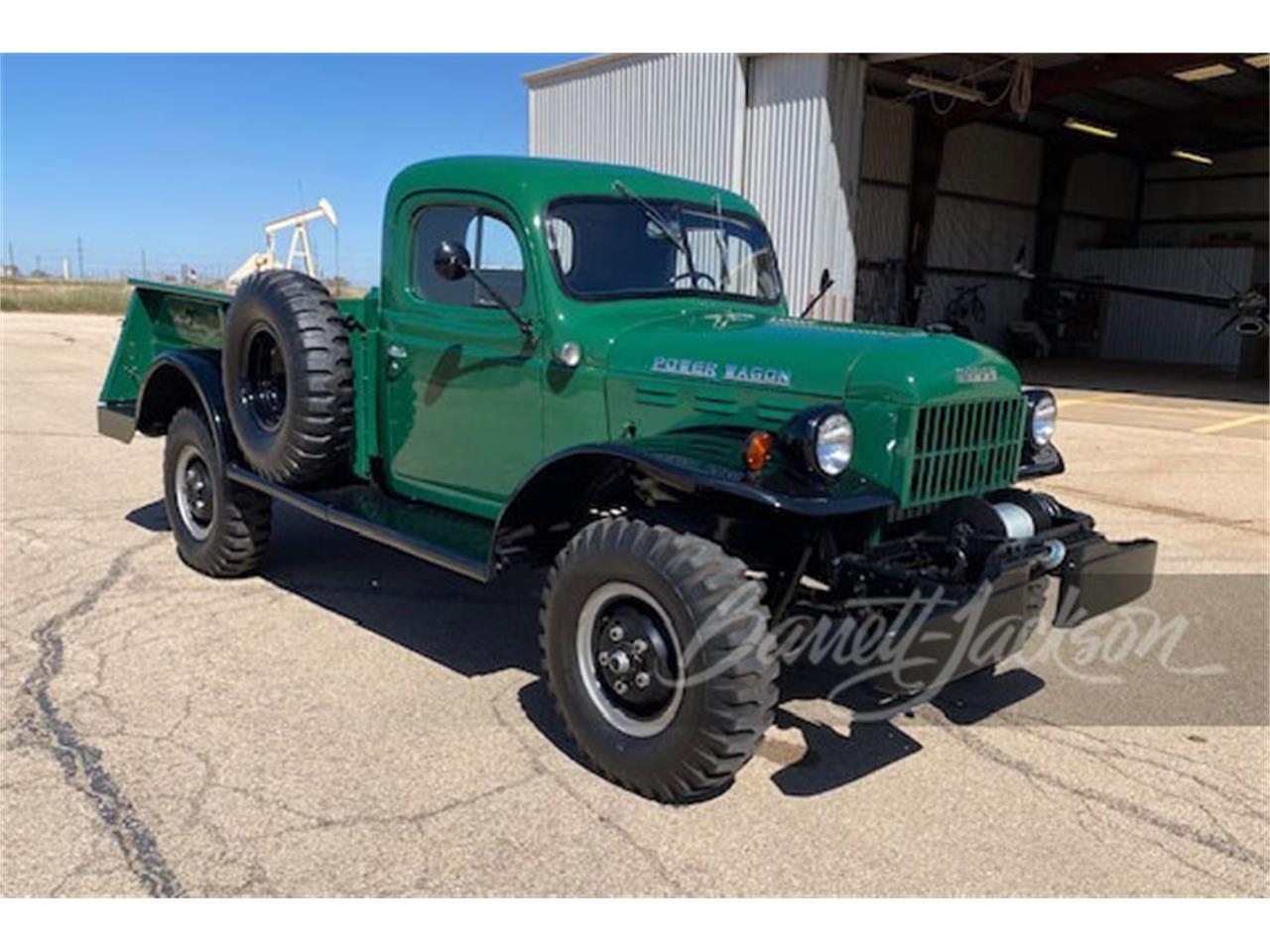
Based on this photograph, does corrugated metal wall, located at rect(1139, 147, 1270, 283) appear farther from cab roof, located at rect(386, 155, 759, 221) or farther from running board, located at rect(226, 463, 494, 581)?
running board, located at rect(226, 463, 494, 581)

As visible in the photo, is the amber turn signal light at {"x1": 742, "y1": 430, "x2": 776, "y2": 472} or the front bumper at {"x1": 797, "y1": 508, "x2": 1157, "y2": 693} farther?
the amber turn signal light at {"x1": 742, "y1": 430, "x2": 776, "y2": 472}

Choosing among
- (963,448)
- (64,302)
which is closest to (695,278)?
(963,448)

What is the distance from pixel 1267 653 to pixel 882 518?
95.8 inches

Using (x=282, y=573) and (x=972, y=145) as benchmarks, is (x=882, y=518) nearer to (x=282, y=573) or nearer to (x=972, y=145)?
(x=282, y=573)

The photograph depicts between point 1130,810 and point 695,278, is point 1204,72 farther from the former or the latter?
point 1130,810

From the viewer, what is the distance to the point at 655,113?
15.5 metres

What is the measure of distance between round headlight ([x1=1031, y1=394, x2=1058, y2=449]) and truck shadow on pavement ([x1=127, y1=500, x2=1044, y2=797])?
40.0 inches

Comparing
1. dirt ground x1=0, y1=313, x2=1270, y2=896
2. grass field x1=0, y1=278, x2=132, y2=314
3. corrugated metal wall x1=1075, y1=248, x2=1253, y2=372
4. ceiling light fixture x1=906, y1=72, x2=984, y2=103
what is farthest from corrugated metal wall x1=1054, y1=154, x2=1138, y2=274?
grass field x1=0, y1=278, x2=132, y2=314

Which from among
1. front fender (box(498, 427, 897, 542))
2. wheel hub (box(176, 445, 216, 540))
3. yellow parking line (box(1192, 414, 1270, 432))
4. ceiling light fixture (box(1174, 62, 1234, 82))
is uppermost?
ceiling light fixture (box(1174, 62, 1234, 82))

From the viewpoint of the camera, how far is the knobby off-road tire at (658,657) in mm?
3033

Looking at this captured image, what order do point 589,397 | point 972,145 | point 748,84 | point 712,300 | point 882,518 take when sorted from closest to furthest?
point 882,518 → point 589,397 → point 712,300 → point 748,84 → point 972,145

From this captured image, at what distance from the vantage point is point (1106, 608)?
11.5ft

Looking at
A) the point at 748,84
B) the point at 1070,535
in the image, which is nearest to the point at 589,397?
the point at 1070,535

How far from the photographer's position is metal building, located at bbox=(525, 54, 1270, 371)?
14.1 meters
